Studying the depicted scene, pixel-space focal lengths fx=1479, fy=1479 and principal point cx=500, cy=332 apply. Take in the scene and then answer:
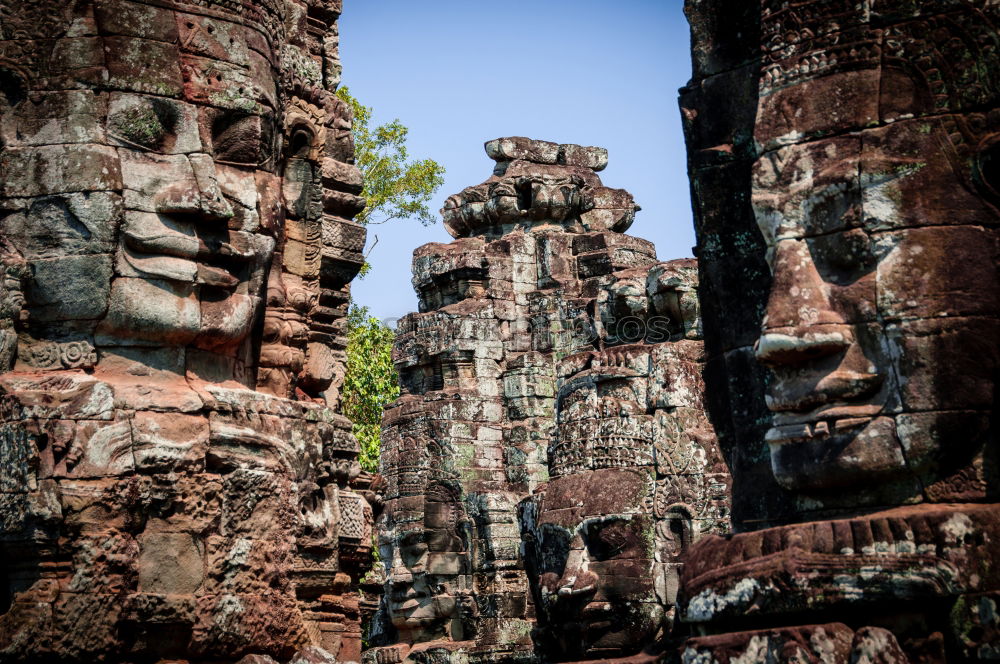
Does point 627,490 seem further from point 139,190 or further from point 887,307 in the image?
point 887,307

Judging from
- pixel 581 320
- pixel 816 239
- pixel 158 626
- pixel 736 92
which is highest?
pixel 581 320

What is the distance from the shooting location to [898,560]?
5.84 metres

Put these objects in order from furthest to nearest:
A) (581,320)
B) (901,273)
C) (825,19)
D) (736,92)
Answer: (581,320), (736,92), (825,19), (901,273)

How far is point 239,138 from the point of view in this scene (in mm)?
8250

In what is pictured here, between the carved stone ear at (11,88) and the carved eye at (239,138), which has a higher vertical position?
the carved stone ear at (11,88)

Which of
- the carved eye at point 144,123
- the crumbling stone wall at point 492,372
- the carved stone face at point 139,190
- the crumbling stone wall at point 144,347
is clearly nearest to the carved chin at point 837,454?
the crumbling stone wall at point 144,347

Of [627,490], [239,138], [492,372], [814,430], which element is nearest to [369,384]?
[492,372]

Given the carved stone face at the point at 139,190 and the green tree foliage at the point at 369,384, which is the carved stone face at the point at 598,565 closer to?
the carved stone face at the point at 139,190

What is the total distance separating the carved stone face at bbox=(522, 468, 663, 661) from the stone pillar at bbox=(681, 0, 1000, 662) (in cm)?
532

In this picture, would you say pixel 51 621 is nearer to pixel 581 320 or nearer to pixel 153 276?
pixel 153 276

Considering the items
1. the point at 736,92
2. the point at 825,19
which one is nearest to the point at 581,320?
the point at 736,92

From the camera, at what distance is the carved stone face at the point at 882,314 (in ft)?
20.2

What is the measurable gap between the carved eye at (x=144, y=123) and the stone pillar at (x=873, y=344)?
3169mm

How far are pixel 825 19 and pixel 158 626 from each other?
4.32m
